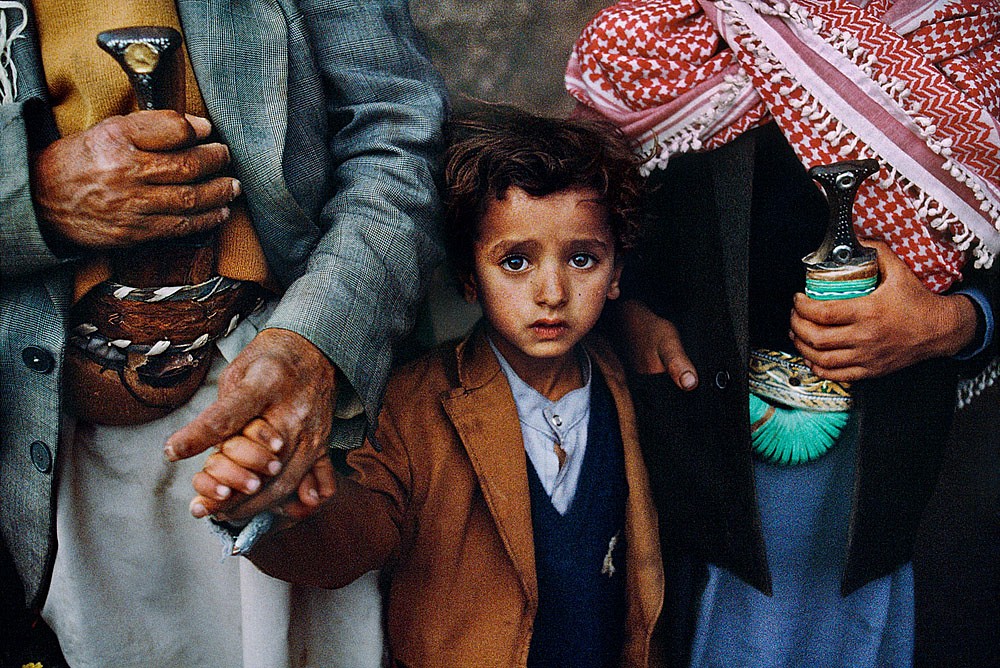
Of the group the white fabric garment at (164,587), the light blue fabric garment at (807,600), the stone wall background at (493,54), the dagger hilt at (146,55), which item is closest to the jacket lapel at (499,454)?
the stone wall background at (493,54)

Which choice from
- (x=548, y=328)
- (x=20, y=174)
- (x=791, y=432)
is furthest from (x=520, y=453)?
(x=20, y=174)

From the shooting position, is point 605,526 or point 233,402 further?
point 605,526

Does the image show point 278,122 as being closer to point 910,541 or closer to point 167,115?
point 167,115

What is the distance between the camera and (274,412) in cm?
85

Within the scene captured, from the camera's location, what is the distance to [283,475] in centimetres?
85

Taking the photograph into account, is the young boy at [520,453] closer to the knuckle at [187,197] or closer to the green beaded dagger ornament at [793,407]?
the green beaded dagger ornament at [793,407]

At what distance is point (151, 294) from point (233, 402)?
0.90ft

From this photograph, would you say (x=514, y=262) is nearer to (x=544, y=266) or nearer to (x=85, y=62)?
(x=544, y=266)

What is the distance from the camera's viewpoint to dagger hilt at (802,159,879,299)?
1.02 meters

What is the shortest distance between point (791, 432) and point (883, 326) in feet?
0.65

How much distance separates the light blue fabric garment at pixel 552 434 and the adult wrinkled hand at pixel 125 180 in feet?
1.57

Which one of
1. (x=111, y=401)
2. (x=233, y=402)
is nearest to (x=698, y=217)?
(x=233, y=402)

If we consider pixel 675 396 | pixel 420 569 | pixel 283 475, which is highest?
pixel 283 475

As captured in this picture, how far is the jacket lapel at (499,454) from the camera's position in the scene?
1159 millimetres
